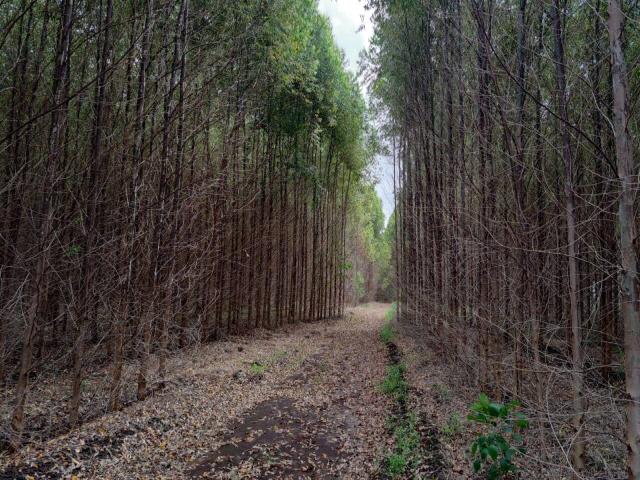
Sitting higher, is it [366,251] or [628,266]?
[366,251]

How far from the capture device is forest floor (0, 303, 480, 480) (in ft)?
11.9

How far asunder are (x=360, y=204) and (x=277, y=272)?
13082 mm

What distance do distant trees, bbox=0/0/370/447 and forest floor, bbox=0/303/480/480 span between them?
1.94 feet

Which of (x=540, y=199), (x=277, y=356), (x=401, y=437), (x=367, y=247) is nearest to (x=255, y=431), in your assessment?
(x=401, y=437)

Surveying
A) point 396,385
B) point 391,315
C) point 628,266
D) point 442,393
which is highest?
point 628,266

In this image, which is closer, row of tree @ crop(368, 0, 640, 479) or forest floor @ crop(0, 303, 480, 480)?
row of tree @ crop(368, 0, 640, 479)

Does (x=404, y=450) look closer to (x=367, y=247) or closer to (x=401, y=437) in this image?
(x=401, y=437)

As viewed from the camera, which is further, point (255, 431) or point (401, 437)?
point (255, 431)

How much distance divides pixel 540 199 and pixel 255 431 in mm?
4253

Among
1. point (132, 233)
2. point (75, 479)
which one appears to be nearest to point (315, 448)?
point (75, 479)

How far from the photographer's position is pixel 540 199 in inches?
168

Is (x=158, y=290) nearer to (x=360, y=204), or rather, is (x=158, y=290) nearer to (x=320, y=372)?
(x=320, y=372)

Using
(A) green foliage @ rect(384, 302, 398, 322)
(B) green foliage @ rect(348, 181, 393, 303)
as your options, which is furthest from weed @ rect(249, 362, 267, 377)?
(B) green foliage @ rect(348, 181, 393, 303)

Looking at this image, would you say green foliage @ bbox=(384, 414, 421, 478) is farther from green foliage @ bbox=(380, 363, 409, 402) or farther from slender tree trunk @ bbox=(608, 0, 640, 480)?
slender tree trunk @ bbox=(608, 0, 640, 480)
